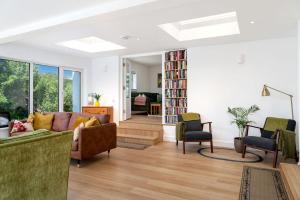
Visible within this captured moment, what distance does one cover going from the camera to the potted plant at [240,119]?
13.6 feet

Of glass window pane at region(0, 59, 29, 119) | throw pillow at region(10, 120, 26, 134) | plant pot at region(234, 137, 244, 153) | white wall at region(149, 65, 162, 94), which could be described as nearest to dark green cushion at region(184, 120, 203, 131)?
plant pot at region(234, 137, 244, 153)

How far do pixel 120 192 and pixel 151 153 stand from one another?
1.75 metres

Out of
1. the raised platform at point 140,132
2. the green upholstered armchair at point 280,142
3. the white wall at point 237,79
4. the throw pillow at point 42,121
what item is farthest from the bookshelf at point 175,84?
the throw pillow at point 42,121

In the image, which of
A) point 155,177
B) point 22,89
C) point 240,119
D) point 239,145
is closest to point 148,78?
point 22,89

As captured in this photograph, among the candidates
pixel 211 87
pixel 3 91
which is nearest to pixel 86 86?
pixel 3 91

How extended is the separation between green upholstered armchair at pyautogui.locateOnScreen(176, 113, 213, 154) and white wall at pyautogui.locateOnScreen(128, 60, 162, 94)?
4.11 m

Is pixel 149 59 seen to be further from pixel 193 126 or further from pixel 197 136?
pixel 197 136

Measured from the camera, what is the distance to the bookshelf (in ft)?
17.3

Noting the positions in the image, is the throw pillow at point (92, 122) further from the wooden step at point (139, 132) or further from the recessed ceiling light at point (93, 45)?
the recessed ceiling light at point (93, 45)

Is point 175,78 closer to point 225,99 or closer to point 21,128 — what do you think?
point 225,99

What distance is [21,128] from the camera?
13.0 feet

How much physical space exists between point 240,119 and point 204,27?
2.16 m

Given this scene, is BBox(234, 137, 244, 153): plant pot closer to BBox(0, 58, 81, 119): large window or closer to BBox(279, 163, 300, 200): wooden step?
BBox(279, 163, 300, 200): wooden step

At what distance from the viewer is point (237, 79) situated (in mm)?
4625
